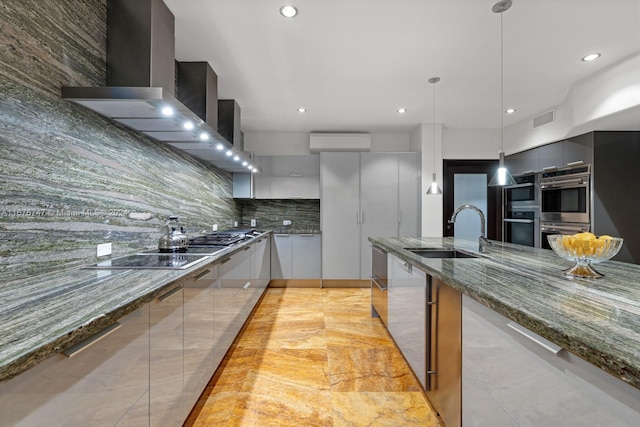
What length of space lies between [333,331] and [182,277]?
193cm

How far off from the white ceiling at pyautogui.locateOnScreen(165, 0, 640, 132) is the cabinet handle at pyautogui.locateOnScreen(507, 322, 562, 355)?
1.98 m

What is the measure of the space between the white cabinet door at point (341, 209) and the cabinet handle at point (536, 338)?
12.0 ft

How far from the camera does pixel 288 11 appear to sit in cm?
202

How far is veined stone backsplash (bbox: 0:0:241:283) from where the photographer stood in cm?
130

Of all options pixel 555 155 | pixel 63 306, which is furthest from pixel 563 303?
pixel 555 155

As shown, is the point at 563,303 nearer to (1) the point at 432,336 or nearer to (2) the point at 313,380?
(1) the point at 432,336

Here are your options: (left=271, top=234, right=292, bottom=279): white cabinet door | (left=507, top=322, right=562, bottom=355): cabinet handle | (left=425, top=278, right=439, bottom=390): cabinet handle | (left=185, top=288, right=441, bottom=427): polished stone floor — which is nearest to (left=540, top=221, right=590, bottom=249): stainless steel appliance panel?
(left=185, top=288, right=441, bottom=427): polished stone floor

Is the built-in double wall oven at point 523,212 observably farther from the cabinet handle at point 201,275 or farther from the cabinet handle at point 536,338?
the cabinet handle at point 201,275

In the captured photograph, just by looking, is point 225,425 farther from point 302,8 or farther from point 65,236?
point 302,8

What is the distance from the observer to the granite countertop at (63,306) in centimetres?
71

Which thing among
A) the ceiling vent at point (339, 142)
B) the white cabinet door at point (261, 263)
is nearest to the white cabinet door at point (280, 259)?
the white cabinet door at point (261, 263)

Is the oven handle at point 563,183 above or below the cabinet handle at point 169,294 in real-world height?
above

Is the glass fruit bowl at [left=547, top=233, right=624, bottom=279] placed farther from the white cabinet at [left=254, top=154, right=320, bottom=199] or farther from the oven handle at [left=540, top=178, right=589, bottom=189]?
the white cabinet at [left=254, top=154, right=320, bottom=199]

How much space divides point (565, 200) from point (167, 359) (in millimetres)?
4476
